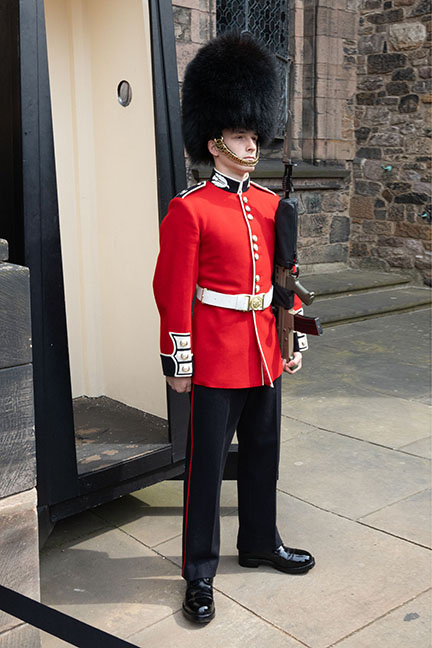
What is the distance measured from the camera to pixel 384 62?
9.70 metres

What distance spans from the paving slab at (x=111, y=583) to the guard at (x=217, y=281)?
151 mm

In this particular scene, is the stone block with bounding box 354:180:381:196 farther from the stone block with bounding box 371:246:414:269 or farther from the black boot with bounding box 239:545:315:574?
the black boot with bounding box 239:545:315:574

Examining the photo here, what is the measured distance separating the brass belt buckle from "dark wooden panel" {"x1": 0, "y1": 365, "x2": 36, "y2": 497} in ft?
2.92

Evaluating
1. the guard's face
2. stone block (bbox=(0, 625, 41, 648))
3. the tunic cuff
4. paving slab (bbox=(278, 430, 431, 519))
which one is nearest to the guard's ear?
the guard's face

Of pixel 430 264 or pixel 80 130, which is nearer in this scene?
pixel 80 130

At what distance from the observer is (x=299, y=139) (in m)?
9.84

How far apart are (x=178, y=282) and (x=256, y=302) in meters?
0.28

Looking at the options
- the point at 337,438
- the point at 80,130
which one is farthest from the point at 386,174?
the point at 80,130

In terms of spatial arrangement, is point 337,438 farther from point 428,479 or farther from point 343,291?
point 343,291

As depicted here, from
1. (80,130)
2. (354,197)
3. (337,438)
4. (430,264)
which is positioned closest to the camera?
(80,130)

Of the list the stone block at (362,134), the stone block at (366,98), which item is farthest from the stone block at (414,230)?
the stone block at (366,98)

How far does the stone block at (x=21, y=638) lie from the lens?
6.68 ft

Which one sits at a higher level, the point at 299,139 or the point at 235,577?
the point at 299,139

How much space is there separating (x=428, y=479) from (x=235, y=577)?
1304 mm
